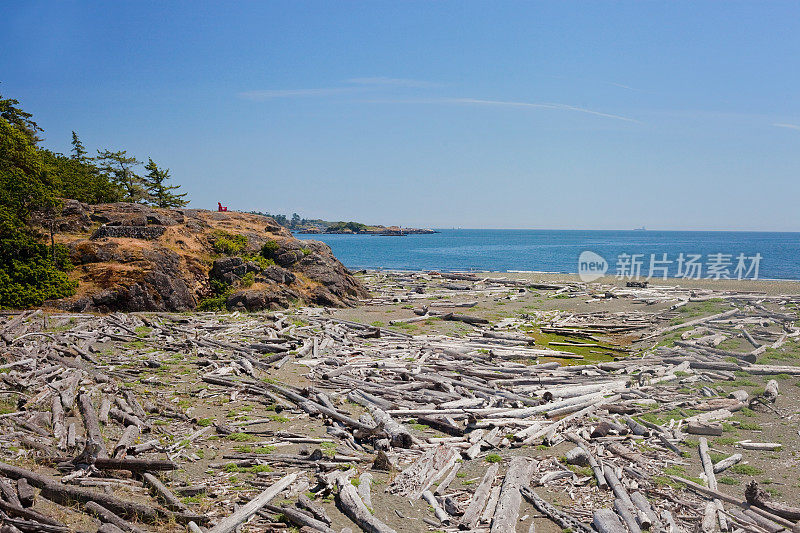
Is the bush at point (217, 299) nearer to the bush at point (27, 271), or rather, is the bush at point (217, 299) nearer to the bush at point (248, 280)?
→ the bush at point (248, 280)

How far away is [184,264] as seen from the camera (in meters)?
30.9

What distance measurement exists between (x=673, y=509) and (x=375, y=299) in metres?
30.3

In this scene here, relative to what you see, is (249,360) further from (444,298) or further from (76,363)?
(444,298)

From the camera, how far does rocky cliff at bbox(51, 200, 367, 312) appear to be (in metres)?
27.2

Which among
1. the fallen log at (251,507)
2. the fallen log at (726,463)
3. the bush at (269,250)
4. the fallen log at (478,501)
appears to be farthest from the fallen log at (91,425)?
the bush at (269,250)

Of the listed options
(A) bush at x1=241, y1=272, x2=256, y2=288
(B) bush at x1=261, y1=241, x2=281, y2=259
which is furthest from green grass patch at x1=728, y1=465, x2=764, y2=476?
(B) bush at x1=261, y1=241, x2=281, y2=259

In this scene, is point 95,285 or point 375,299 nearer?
point 95,285

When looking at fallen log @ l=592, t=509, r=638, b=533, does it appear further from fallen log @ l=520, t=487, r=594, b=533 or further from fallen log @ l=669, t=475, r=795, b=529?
fallen log @ l=669, t=475, r=795, b=529

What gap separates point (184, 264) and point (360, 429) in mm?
22934

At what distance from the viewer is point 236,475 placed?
10.0 metres

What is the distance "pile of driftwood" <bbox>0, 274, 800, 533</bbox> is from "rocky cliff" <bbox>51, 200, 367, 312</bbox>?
14.1ft

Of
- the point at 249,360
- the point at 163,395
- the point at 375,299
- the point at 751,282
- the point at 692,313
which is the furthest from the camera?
the point at 751,282

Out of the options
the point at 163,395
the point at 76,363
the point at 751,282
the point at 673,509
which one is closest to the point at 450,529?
the point at 673,509

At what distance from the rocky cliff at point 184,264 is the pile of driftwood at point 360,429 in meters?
4.30
